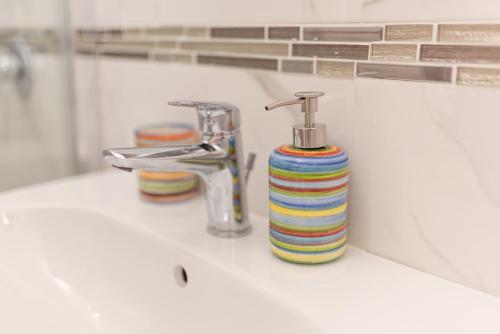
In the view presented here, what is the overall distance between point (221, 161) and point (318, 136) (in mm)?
138

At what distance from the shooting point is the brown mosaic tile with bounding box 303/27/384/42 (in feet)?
1.90

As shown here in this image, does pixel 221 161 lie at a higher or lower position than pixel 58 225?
higher

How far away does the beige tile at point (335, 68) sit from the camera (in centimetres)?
61

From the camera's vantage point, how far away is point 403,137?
58cm

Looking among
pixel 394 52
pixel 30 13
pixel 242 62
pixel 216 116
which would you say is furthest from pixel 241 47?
pixel 30 13

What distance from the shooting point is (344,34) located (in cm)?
61

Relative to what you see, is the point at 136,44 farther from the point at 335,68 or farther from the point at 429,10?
the point at 429,10

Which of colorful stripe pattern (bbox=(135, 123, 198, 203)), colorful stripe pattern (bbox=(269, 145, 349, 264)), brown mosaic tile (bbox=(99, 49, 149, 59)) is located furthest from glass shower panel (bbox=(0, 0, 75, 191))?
colorful stripe pattern (bbox=(269, 145, 349, 264))

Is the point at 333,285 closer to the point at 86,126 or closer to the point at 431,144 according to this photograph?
the point at 431,144

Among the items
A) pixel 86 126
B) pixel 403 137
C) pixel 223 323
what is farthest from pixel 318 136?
pixel 86 126

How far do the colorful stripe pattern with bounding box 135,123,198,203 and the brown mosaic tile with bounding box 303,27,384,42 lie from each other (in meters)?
0.26

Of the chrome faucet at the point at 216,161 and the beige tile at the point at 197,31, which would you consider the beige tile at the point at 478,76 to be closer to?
the chrome faucet at the point at 216,161

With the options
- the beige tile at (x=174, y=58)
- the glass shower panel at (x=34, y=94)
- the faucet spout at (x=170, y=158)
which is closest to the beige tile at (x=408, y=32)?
the faucet spout at (x=170, y=158)

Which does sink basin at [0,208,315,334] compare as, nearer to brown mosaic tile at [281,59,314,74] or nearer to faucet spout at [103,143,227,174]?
faucet spout at [103,143,227,174]
